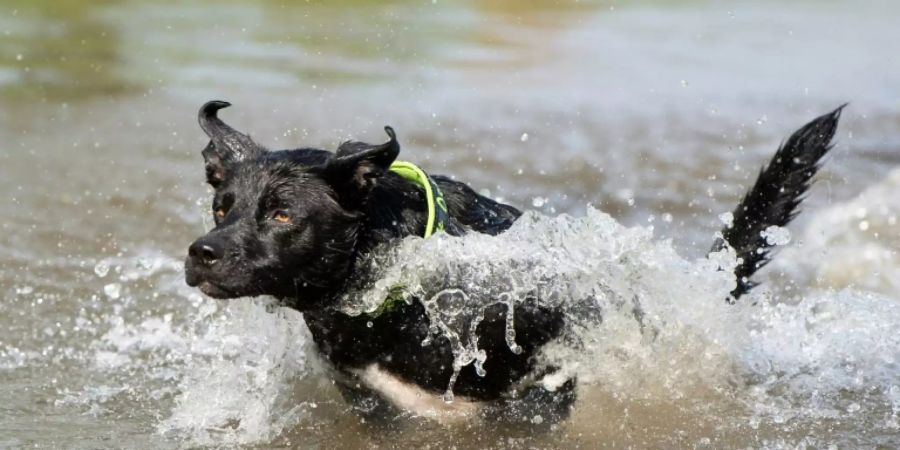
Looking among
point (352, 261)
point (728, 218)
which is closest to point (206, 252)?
point (352, 261)

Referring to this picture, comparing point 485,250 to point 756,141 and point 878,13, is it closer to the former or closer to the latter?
point 756,141

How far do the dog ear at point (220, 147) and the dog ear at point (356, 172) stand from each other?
1.33ft

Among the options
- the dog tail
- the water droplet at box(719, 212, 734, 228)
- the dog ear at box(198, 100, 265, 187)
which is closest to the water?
the dog tail

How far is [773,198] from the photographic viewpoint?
6.00m

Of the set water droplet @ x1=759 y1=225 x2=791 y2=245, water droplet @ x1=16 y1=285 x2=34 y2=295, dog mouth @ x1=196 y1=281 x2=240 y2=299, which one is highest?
water droplet @ x1=759 y1=225 x2=791 y2=245

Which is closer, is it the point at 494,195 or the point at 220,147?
→ the point at 220,147

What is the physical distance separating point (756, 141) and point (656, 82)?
2.29 metres

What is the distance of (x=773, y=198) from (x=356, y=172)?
2266mm

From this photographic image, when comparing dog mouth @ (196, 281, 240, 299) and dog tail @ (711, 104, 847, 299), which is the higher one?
dog tail @ (711, 104, 847, 299)

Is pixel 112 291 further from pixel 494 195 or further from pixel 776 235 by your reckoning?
pixel 776 235

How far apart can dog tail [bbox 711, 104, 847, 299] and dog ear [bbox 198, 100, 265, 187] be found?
94.8 inches

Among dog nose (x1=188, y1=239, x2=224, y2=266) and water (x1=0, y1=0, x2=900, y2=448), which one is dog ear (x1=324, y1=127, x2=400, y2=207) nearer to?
water (x1=0, y1=0, x2=900, y2=448)

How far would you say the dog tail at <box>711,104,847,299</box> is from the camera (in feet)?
19.2

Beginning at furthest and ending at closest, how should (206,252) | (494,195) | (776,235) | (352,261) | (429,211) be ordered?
(494,195) < (776,235) < (429,211) < (352,261) < (206,252)
